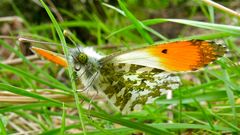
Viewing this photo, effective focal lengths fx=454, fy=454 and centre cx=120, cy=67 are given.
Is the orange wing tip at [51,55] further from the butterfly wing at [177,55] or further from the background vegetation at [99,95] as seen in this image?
the butterfly wing at [177,55]

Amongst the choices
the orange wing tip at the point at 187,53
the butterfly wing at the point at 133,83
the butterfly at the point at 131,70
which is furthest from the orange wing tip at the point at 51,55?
the orange wing tip at the point at 187,53

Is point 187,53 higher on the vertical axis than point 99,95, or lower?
lower

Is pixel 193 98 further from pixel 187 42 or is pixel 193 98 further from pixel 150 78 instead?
pixel 187 42

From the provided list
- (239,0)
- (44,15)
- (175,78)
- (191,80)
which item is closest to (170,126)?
(175,78)

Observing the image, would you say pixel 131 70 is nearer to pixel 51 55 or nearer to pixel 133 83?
pixel 133 83

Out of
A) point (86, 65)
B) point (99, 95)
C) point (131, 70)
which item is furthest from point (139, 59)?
point (99, 95)

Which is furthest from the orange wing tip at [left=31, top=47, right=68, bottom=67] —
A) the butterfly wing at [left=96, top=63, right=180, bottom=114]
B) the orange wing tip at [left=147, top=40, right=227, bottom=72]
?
the orange wing tip at [left=147, top=40, right=227, bottom=72]

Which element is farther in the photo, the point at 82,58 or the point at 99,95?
the point at 99,95
